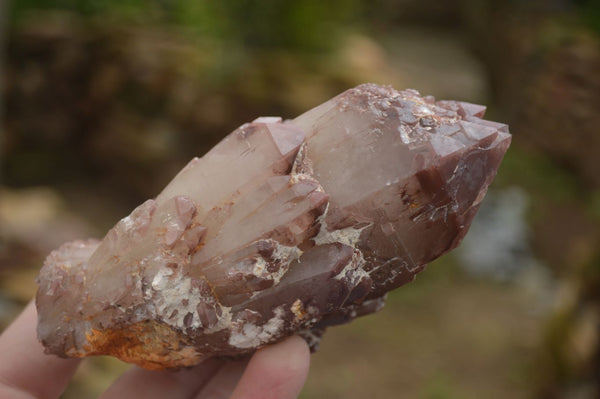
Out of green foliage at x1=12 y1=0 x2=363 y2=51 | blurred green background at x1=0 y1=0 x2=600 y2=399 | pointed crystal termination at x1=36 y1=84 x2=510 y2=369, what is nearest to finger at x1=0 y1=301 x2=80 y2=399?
pointed crystal termination at x1=36 y1=84 x2=510 y2=369

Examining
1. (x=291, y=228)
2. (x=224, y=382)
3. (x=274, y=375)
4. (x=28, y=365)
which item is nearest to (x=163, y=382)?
(x=224, y=382)

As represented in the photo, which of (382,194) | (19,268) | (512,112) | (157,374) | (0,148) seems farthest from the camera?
(512,112)

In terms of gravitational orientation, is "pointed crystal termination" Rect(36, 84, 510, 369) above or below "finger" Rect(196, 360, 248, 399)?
above

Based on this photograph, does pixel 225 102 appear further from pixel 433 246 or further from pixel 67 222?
pixel 433 246

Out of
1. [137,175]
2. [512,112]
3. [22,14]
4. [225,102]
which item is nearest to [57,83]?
[22,14]

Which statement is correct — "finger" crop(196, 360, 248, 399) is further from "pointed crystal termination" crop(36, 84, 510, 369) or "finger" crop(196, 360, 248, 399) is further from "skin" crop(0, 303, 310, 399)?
"pointed crystal termination" crop(36, 84, 510, 369)

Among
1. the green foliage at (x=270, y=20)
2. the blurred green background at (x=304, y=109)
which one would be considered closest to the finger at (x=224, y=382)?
the blurred green background at (x=304, y=109)

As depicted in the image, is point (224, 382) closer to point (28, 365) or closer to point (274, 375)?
point (274, 375)
